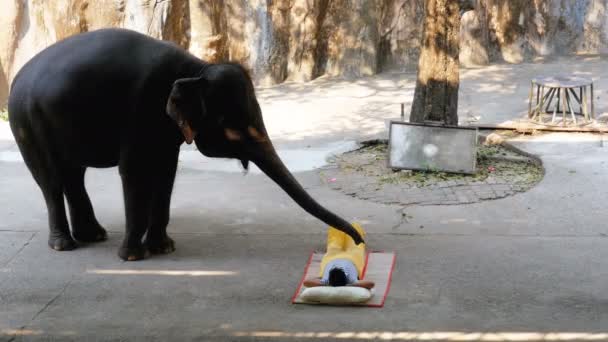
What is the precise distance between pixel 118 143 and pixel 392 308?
2457 millimetres

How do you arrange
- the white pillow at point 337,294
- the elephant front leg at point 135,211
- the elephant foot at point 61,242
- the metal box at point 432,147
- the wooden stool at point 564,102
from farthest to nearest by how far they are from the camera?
1. the wooden stool at point 564,102
2. the metal box at point 432,147
3. the elephant foot at point 61,242
4. the elephant front leg at point 135,211
5. the white pillow at point 337,294

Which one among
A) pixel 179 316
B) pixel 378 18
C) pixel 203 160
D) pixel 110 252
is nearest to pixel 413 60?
pixel 378 18

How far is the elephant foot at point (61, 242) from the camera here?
6992 millimetres

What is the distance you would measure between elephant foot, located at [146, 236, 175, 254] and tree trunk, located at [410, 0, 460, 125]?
380 cm

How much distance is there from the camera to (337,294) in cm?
566

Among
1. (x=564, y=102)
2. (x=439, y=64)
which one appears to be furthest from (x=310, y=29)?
(x=439, y=64)

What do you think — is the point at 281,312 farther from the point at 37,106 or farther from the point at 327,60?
the point at 327,60

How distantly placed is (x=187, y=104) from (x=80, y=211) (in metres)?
1.77

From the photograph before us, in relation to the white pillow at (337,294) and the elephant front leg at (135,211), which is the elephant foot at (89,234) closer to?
the elephant front leg at (135,211)

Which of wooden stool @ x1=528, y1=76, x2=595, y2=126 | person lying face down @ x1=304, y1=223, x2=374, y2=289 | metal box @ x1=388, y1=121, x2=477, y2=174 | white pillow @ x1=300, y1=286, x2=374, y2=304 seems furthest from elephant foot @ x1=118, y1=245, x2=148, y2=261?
wooden stool @ x1=528, y1=76, x2=595, y2=126

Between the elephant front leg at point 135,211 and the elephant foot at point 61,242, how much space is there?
506 millimetres

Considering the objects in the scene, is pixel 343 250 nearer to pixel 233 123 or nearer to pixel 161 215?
pixel 233 123

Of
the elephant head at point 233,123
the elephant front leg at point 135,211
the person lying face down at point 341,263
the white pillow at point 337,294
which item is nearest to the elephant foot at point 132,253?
the elephant front leg at point 135,211

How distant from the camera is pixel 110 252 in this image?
22.8 feet
